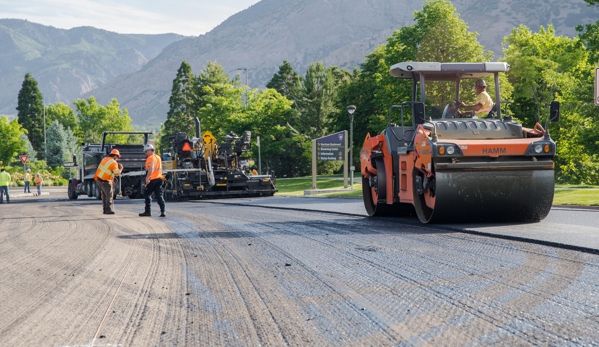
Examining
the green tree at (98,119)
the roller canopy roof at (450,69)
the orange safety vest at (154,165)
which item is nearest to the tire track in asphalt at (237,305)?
the roller canopy roof at (450,69)

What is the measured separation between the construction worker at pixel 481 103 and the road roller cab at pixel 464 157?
5cm

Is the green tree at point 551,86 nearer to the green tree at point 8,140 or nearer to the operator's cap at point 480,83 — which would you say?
the operator's cap at point 480,83

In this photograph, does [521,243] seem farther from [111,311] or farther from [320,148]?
[320,148]

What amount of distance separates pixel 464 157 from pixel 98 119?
105m

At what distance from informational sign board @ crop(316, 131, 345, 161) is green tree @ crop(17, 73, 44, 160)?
7752 cm

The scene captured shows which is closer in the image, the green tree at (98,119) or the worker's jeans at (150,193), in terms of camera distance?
the worker's jeans at (150,193)

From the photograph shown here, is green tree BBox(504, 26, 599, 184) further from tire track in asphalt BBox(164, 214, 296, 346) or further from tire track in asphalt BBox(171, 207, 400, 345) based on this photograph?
tire track in asphalt BBox(164, 214, 296, 346)

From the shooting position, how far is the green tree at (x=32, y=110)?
324 ft

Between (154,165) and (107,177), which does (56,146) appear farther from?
(154,165)

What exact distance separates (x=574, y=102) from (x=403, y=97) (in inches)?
460

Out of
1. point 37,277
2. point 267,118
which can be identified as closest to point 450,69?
point 37,277

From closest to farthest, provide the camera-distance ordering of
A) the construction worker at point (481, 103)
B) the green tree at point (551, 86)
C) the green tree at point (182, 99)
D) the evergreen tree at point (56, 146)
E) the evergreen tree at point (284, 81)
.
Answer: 1. the construction worker at point (481, 103)
2. the green tree at point (551, 86)
3. the evergreen tree at point (284, 81)
4. the evergreen tree at point (56, 146)
5. the green tree at point (182, 99)

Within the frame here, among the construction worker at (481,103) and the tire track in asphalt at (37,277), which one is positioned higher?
the construction worker at (481,103)

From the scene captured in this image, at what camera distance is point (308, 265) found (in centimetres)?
698
